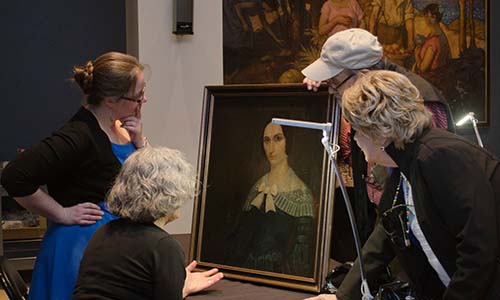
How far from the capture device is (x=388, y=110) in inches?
59.6

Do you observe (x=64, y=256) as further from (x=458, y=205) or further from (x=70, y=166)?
(x=458, y=205)

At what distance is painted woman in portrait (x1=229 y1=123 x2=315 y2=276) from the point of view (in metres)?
2.02

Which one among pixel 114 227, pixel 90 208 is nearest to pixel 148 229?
pixel 114 227

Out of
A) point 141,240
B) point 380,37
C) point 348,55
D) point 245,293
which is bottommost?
point 245,293

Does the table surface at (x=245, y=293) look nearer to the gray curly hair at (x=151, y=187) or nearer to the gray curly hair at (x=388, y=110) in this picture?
the gray curly hair at (x=151, y=187)

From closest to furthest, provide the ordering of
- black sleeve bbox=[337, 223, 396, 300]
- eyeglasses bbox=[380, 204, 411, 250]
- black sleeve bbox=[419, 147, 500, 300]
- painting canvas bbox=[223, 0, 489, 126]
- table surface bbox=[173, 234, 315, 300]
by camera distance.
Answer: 1. black sleeve bbox=[419, 147, 500, 300]
2. eyeglasses bbox=[380, 204, 411, 250]
3. black sleeve bbox=[337, 223, 396, 300]
4. table surface bbox=[173, 234, 315, 300]
5. painting canvas bbox=[223, 0, 489, 126]

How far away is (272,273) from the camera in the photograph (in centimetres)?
206

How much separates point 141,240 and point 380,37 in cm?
361

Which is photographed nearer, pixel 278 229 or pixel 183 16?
pixel 278 229

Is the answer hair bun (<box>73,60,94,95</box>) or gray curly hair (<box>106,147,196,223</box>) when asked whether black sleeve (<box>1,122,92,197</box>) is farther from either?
gray curly hair (<box>106,147,196,223</box>)

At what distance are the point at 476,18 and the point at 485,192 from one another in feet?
13.7

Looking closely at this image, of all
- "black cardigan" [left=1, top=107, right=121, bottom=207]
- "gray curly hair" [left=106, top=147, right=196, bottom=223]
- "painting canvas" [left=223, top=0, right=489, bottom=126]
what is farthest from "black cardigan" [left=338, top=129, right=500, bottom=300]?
"painting canvas" [left=223, top=0, right=489, bottom=126]

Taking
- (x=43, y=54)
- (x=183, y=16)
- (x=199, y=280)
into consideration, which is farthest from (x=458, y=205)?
(x=43, y=54)

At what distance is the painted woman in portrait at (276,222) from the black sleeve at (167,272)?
45 cm
